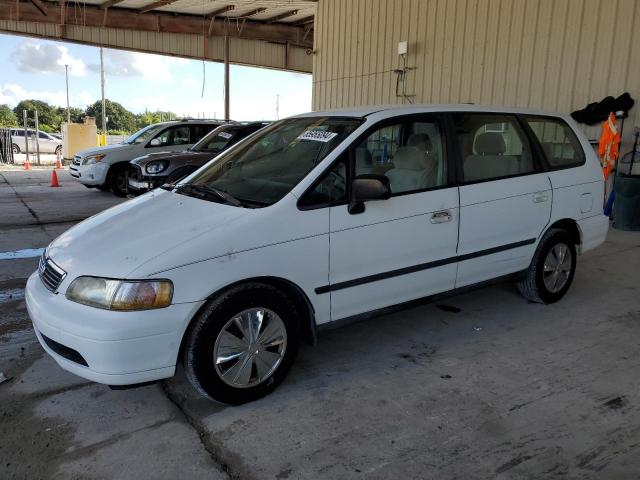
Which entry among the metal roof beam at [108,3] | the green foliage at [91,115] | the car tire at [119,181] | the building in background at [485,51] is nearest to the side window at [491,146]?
the building in background at [485,51]

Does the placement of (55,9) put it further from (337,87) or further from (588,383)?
(588,383)

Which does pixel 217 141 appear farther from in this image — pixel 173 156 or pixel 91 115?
pixel 91 115

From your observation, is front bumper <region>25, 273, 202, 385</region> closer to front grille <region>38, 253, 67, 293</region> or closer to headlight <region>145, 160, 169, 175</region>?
front grille <region>38, 253, 67, 293</region>

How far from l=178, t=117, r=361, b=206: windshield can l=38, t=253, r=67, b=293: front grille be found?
36.1 inches

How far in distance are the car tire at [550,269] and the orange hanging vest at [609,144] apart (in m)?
3.92

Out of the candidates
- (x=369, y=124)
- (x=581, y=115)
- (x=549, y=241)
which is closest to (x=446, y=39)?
(x=581, y=115)

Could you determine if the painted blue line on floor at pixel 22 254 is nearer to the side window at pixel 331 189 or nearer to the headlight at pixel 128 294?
the headlight at pixel 128 294

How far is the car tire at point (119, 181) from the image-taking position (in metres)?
11.5

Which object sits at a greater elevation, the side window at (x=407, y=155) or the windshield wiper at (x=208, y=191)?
the side window at (x=407, y=155)

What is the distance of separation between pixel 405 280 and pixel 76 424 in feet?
6.91

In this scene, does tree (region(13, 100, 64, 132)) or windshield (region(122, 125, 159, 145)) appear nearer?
windshield (region(122, 125, 159, 145))

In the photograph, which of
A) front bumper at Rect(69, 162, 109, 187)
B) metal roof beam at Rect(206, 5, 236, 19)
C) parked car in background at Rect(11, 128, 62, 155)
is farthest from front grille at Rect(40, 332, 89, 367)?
parked car in background at Rect(11, 128, 62, 155)

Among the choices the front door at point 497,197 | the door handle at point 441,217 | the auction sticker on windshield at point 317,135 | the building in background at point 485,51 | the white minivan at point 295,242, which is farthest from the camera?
the building in background at point 485,51

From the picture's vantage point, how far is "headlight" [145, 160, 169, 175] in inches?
373
